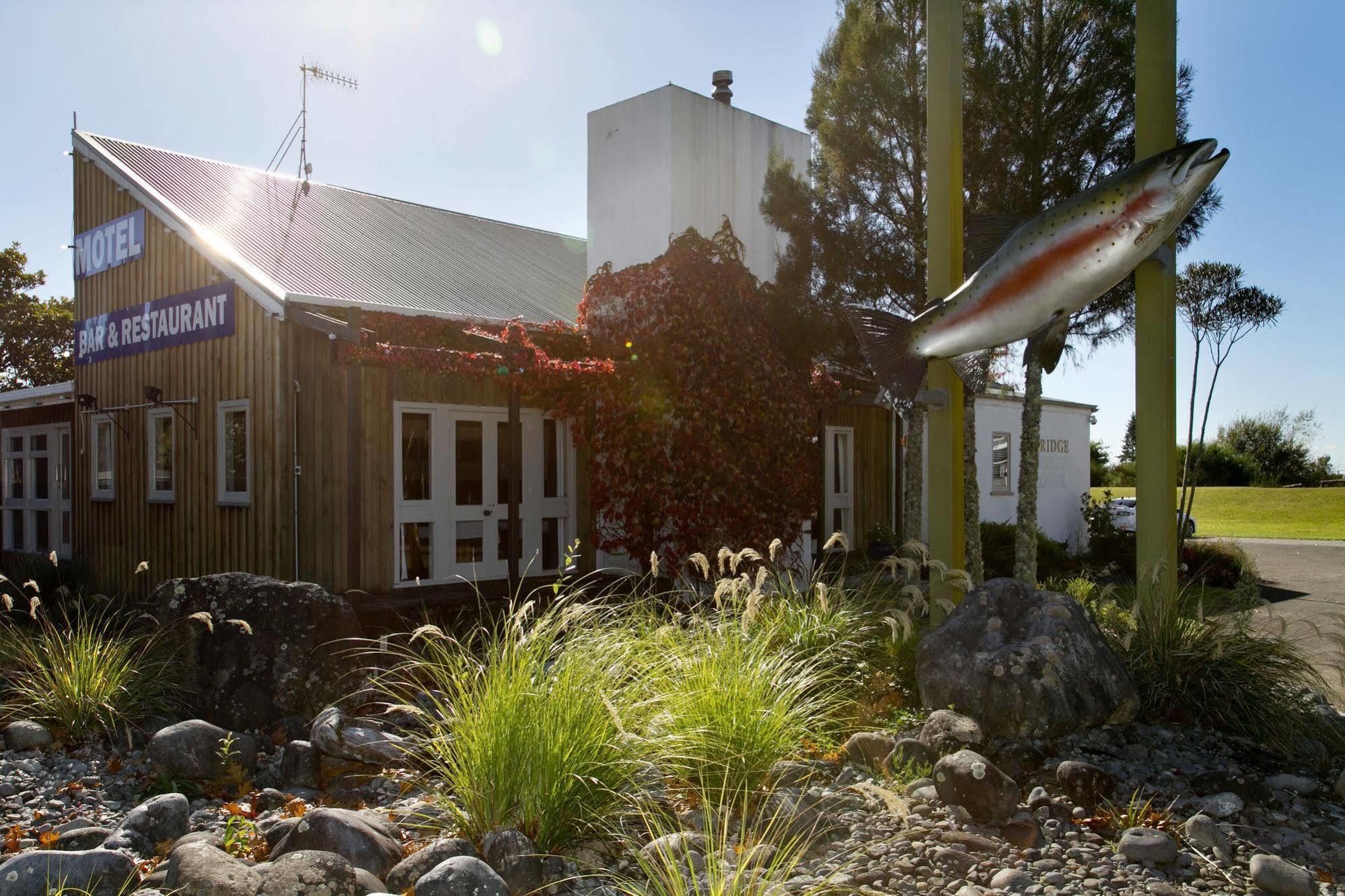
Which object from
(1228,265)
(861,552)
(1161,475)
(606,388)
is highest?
(1228,265)

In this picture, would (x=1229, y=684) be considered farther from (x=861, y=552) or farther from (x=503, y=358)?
(x=861, y=552)

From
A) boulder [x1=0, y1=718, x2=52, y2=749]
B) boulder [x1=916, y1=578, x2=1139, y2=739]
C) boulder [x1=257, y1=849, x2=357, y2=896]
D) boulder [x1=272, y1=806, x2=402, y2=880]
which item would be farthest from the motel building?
boulder [x1=257, y1=849, x2=357, y2=896]

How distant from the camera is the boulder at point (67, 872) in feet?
10.3

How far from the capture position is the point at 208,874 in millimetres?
3000

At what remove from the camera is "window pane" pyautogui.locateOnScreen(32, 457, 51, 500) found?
1549 cm

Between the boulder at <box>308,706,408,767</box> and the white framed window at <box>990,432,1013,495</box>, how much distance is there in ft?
46.5

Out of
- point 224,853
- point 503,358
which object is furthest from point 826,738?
point 503,358

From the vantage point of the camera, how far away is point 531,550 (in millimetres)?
11203

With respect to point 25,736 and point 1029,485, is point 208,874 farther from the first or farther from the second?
point 1029,485

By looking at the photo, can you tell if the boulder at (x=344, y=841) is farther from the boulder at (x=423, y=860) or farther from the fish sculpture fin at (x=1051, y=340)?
the fish sculpture fin at (x=1051, y=340)

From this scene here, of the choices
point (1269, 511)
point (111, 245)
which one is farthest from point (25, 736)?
point (1269, 511)

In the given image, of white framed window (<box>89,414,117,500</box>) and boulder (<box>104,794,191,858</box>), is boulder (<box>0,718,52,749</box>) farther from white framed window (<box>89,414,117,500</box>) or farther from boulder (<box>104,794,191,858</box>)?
white framed window (<box>89,414,117,500</box>)

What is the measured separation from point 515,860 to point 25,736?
339 cm

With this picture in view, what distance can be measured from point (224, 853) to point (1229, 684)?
177 inches
